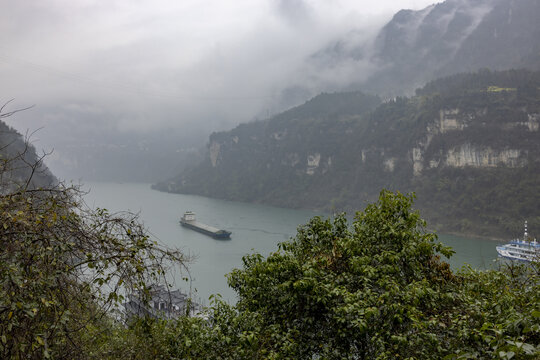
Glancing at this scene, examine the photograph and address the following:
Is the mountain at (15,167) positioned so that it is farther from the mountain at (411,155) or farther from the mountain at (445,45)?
the mountain at (445,45)

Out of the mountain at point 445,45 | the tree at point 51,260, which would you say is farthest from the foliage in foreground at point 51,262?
the mountain at point 445,45

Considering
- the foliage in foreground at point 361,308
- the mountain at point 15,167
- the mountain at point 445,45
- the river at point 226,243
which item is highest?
the mountain at point 445,45

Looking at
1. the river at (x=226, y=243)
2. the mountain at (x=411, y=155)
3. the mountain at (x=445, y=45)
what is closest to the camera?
the river at (x=226, y=243)

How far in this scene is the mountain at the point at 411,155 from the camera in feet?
158

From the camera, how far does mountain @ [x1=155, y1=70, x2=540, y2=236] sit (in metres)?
48.2

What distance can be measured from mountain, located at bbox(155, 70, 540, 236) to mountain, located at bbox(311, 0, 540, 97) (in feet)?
72.1

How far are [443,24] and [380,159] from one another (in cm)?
10958

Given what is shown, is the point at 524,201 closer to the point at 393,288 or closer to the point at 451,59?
the point at 393,288

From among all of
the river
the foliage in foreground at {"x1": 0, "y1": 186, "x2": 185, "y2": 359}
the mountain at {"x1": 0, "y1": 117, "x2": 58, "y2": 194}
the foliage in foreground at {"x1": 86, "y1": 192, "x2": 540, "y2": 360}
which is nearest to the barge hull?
the river

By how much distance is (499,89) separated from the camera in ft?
201

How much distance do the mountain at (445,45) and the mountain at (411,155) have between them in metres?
22.0

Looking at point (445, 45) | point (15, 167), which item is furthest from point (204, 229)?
point (445, 45)

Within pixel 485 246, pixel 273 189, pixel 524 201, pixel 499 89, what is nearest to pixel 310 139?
pixel 273 189

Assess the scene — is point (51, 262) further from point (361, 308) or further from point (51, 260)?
point (361, 308)
